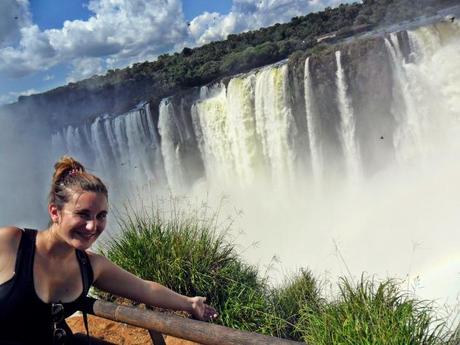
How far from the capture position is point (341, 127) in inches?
509

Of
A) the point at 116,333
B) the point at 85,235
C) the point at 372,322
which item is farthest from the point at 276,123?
the point at 85,235

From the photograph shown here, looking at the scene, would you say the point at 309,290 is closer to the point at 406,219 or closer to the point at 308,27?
the point at 406,219

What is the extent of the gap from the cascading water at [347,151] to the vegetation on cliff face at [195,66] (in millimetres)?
8411

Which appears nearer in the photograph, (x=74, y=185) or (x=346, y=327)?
(x=74, y=185)

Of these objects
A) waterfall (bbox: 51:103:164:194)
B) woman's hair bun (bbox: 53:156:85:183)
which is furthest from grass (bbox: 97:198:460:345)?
waterfall (bbox: 51:103:164:194)

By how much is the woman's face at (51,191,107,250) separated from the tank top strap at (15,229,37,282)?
11cm

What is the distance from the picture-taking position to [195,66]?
28.7m

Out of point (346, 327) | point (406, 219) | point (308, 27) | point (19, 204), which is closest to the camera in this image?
point (346, 327)

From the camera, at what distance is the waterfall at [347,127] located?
40.5ft

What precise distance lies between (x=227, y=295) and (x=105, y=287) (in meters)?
2.21

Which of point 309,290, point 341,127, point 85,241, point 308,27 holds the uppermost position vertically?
point 308,27

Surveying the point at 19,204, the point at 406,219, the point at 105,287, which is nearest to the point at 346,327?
the point at 105,287

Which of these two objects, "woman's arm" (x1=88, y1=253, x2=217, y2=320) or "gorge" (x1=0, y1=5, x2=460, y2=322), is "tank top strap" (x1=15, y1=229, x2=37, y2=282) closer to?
"woman's arm" (x1=88, y1=253, x2=217, y2=320)

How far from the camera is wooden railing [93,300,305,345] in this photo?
1702mm
